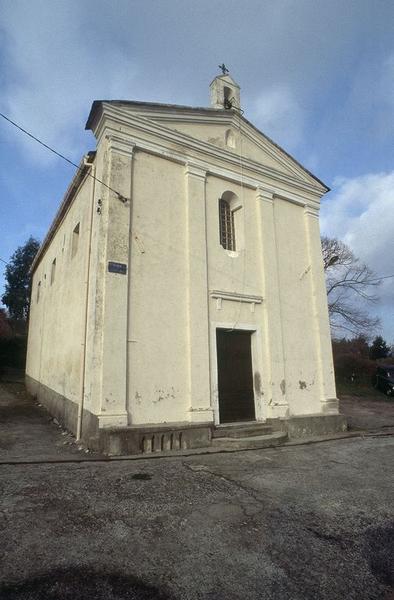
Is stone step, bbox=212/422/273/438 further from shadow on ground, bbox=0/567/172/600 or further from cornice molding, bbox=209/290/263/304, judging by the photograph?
shadow on ground, bbox=0/567/172/600

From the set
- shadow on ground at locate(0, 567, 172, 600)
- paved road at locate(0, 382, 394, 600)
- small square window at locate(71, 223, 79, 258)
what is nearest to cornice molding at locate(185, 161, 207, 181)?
small square window at locate(71, 223, 79, 258)

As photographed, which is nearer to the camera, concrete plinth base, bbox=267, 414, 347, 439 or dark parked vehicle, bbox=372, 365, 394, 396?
concrete plinth base, bbox=267, 414, 347, 439

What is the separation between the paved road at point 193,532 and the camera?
8.83 feet

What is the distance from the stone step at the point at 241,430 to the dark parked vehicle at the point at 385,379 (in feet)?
51.9

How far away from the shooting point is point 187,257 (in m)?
8.47

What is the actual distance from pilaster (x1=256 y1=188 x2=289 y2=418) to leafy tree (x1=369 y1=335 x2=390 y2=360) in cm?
2512

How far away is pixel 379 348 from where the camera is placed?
31.9 metres

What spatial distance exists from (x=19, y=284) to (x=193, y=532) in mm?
33626

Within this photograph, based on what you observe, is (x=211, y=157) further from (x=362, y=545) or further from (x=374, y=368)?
(x=374, y=368)

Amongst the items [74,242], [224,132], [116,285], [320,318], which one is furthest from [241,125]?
[116,285]

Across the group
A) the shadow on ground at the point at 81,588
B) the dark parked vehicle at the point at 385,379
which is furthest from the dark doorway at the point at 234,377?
the dark parked vehicle at the point at 385,379

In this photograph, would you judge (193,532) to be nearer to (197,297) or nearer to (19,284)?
(197,297)

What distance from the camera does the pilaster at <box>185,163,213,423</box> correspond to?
7812 millimetres

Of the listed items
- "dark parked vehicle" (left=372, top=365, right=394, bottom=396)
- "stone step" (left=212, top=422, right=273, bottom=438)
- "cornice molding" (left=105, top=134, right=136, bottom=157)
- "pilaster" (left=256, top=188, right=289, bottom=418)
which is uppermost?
"cornice molding" (left=105, top=134, right=136, bottom=157)
